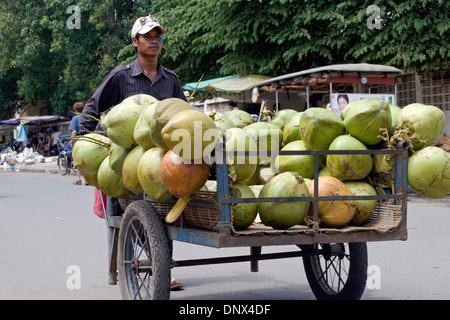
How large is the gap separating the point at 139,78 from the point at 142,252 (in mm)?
1444

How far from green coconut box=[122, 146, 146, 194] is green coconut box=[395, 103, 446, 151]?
1448 mm

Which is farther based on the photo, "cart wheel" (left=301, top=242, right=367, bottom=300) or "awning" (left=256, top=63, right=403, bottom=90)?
"awning" (left=256, top=63, right=403, bottom=90)

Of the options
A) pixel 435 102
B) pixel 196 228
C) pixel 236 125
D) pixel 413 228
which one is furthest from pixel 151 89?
pixel 435 102

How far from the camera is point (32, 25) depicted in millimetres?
27266

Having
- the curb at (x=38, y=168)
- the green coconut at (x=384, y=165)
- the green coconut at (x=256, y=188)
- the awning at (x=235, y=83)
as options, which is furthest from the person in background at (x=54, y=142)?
the green coconut at (x=384, y=165)

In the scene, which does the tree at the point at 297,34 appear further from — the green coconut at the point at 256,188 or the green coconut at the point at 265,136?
the green coconut at the point at 256,188

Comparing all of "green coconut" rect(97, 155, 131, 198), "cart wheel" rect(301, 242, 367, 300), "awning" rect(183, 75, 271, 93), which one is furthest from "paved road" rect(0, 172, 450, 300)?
"awning" rect(183, 75, 271, 93)

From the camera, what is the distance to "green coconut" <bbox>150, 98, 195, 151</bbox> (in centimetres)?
335

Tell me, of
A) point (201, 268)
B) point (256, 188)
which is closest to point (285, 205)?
point (256, 188)

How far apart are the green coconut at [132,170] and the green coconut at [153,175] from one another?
12cm

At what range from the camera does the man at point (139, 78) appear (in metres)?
4.66

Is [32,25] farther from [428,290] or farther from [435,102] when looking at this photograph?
[428,290]

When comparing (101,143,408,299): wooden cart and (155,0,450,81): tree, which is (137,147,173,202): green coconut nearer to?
(101,143,408,299): wooden cart

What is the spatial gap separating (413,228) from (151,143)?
5.34 meters
